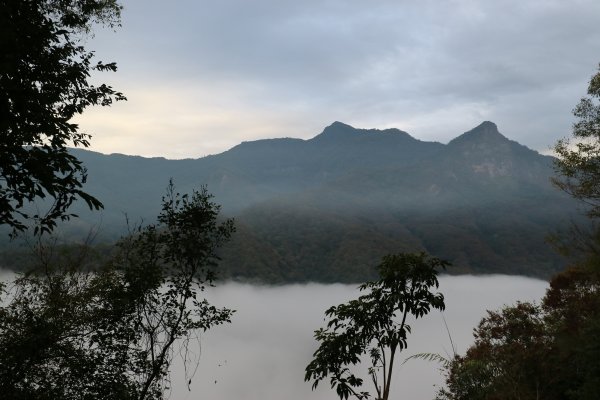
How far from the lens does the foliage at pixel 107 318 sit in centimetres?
1128

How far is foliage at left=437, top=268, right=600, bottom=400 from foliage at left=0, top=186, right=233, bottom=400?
10.5 metres

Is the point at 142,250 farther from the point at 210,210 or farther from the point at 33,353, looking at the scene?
the point at 33,353

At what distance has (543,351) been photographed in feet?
62.8

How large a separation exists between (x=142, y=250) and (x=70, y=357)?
11.9 ft

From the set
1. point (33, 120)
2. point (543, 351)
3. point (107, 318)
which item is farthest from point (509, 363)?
point (33, 120)

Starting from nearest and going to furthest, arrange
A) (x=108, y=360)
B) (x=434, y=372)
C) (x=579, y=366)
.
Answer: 1. (x=108, y=360)
2. (x=579, y=366)
3. (x=434, y=372)

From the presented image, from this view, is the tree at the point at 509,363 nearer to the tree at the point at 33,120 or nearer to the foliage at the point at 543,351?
the foliage at the point at 543,351

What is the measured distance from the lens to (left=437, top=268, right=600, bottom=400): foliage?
15.5 m

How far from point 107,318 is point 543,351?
18183mm

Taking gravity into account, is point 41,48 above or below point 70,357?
above

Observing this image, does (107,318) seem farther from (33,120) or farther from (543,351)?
(543,351)

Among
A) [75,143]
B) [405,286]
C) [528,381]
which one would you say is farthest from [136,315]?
[528,381]

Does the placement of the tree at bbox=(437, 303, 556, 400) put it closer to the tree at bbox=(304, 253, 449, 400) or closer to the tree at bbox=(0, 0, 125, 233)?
the tree at bbox=(304, 253, 449, 400)

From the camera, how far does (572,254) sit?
20031 millimetres
